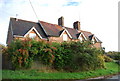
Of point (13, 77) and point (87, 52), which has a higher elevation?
point (87, 52)

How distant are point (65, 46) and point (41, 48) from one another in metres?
2.95

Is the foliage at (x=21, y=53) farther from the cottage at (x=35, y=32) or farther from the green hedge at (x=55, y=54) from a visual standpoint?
the cottage at (x=35, y=32)

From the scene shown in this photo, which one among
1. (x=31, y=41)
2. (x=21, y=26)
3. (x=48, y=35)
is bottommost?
(x=31, y=41)

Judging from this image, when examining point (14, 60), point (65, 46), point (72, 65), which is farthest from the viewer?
point (65, 46)

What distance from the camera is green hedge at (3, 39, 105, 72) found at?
10.5 meters

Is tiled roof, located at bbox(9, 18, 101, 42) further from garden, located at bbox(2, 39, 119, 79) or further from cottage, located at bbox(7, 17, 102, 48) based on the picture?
garden, located at bbox(2, 39, 119, 79)

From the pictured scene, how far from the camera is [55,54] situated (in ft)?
38.8

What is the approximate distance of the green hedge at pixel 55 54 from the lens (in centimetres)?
1052

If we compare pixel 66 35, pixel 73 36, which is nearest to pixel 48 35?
pixel 66 35

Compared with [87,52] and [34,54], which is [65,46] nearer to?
[87,52]

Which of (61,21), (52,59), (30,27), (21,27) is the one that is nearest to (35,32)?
(30,27)

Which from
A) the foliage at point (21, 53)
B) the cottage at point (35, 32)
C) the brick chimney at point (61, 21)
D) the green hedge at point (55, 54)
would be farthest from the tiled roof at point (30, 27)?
the green hedge at point (55, 54)

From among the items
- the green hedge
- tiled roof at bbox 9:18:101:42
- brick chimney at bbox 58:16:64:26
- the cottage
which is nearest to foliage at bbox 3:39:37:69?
the green hedge

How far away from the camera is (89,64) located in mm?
12523
